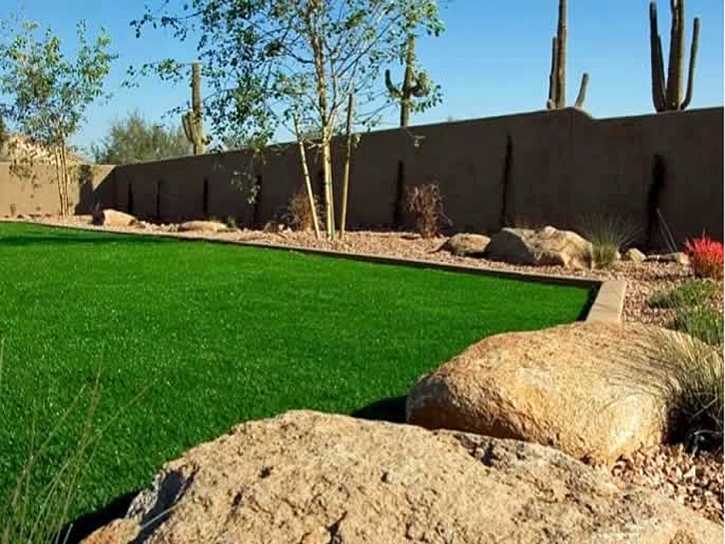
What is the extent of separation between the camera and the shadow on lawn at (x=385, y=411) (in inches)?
151

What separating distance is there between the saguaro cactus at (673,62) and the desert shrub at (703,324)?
34.1 ft

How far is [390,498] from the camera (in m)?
2.04

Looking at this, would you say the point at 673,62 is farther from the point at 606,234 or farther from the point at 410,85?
the point at 606,234

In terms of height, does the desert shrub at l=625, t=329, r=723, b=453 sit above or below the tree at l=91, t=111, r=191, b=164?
below

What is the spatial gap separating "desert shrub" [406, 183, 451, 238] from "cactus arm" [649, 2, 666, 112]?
3.85m

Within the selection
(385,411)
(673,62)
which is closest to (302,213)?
(673,62)

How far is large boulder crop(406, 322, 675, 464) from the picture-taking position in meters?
3.21

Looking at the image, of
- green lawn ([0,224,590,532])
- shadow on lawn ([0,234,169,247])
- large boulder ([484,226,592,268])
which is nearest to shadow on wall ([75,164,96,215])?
shadow on lawn ([0,234,169,247])

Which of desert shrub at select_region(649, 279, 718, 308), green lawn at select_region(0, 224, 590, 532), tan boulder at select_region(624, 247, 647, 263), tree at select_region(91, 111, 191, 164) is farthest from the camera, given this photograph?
tree at select_region(91, 111, 191, 164)

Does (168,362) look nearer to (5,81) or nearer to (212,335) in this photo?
(212,335)

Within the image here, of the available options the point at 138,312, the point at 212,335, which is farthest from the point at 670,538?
the point at 138,312

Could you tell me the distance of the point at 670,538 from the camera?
202 cm

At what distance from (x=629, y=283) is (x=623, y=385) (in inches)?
217

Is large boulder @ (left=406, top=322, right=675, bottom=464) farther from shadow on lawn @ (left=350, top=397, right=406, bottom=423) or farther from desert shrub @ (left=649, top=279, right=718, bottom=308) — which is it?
desert shrub @ (left=649, top=279, right=718, bottom=308)
